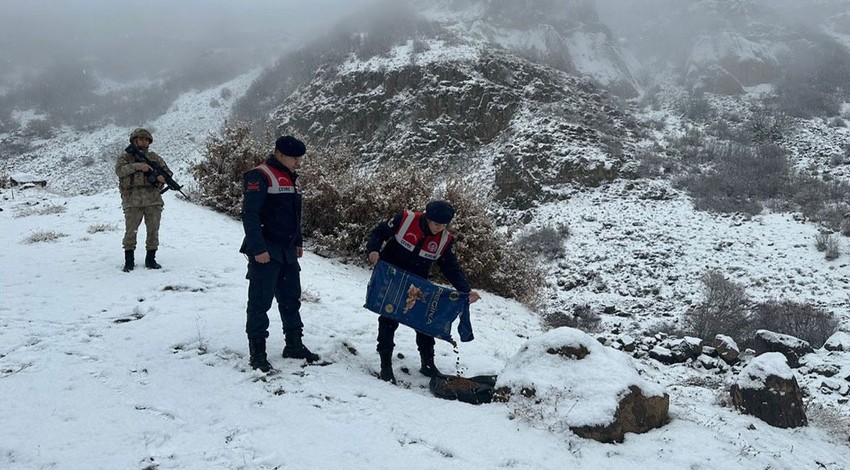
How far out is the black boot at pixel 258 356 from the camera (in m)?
3.88

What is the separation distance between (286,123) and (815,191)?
28655 millimetres

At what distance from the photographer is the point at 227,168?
12016 mm

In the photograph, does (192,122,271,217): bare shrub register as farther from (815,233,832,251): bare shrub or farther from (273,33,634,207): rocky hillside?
(815,233,832,251): bare shrub

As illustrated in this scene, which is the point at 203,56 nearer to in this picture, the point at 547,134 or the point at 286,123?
the point at 286,123

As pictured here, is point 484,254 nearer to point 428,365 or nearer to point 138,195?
point 428,365

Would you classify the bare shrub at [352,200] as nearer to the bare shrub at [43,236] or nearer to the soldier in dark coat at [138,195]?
the soldier in dark coat at [138,195]

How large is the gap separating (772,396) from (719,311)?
814 centimetres

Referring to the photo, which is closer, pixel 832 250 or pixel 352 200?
pixel 352 200

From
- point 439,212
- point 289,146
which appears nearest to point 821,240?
point 439,212

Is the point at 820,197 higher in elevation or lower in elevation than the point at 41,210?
higher

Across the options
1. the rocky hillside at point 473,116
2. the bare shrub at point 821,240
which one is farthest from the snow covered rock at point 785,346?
the rocky hillside at point 473,116

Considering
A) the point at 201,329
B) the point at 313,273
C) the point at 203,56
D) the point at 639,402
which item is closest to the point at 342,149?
the point at 313,273

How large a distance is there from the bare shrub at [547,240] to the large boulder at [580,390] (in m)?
12.4

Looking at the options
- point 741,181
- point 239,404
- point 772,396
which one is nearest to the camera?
point 239,404
